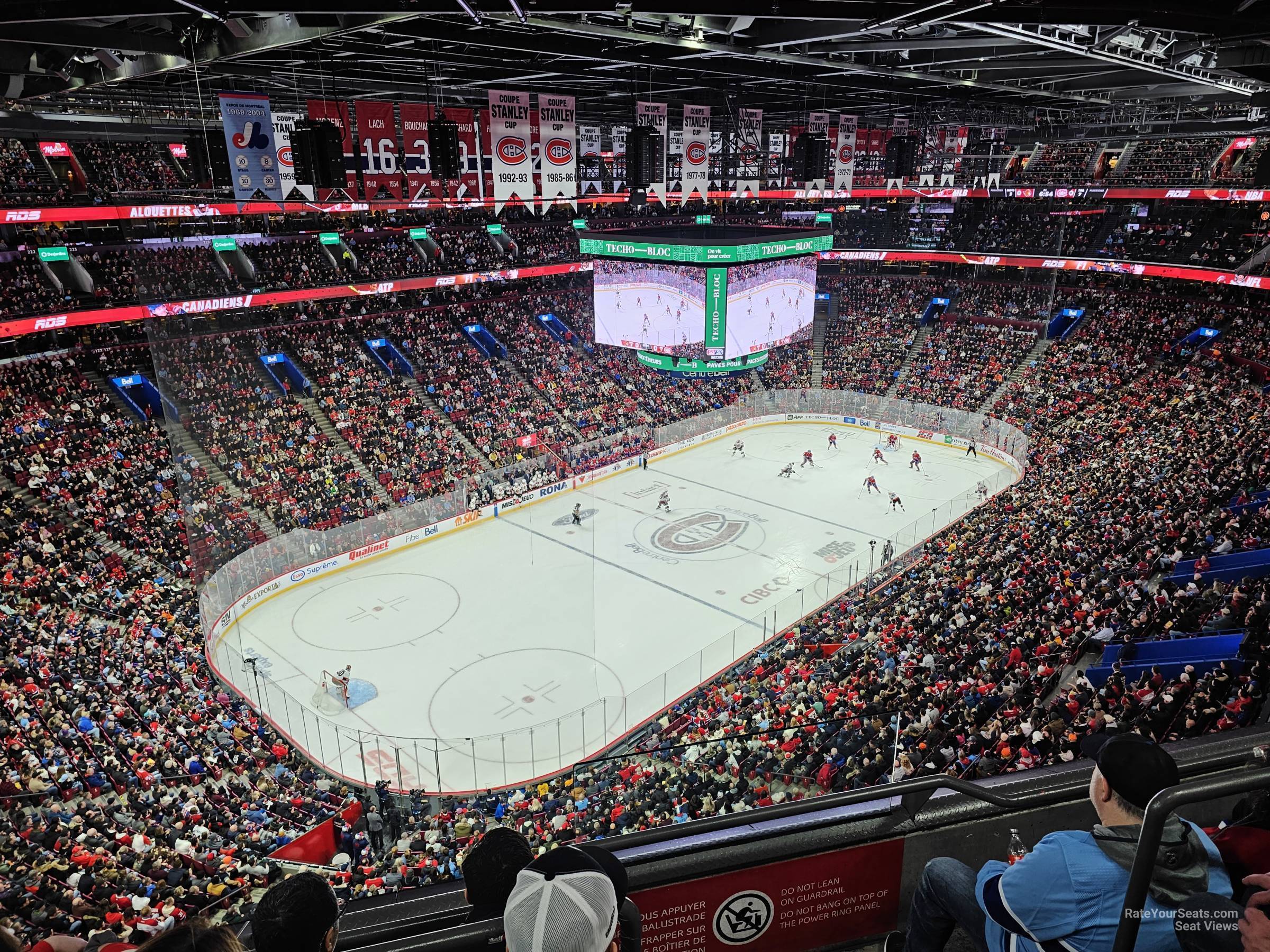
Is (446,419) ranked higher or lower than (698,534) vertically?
higher

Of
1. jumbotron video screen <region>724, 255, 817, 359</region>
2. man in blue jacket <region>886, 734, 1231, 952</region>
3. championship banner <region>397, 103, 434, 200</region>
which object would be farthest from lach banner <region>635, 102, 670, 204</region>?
man in blue jacket <region>886, 734, 1231, 952</region>

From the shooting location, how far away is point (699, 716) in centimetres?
1481

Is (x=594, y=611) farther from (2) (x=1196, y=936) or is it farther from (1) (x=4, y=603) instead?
(2) (x=1196, y=936)

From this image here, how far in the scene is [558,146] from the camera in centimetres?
1712

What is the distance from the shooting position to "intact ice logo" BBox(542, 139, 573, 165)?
17031 mm

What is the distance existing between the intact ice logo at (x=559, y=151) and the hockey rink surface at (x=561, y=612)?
35.9ft

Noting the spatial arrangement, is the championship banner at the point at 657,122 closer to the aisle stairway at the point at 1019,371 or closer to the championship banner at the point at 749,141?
the championship banner at the point at 749,141

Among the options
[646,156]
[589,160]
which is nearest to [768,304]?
[646,156]

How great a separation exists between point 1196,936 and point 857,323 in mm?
45395

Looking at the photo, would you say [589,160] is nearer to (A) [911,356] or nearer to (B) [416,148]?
(B) [416,148]

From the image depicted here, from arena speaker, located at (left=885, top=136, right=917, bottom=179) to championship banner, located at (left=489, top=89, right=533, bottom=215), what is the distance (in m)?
11.1

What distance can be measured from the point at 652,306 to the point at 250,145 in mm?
10904

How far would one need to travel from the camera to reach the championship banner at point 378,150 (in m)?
15.5

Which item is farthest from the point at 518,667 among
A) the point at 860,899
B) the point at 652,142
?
the point at 860,899
